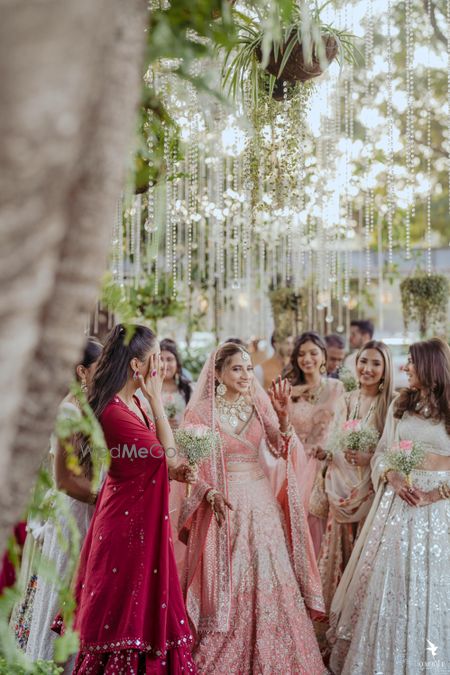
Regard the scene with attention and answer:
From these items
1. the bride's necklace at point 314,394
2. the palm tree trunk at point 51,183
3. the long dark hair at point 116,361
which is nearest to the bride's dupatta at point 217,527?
the long dark hair at point 116,361

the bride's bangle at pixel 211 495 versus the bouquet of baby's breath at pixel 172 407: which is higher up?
the bouquet of baby's breath at pixel 172 407

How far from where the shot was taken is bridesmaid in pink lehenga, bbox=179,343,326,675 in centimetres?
388

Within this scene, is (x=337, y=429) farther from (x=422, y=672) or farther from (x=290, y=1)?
(x=290, y=1)

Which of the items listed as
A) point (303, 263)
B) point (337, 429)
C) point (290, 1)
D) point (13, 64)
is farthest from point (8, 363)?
point (303, 263)

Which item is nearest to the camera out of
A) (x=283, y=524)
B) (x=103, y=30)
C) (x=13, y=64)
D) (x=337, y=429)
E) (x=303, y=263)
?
(x=13, y=64)

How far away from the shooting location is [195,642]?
3.91 meters

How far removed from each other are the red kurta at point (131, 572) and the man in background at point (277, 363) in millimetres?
4762

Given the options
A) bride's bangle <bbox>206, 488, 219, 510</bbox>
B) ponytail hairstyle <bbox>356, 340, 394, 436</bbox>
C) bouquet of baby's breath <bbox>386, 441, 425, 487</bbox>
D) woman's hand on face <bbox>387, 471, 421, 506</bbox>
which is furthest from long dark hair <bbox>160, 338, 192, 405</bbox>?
bouquet of baby's breath <bbox>386, 441, 425, 487</bbox>

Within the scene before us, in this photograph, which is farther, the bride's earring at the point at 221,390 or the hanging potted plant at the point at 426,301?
the hanging potted plant at the point at 426,301

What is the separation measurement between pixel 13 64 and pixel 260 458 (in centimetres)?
394

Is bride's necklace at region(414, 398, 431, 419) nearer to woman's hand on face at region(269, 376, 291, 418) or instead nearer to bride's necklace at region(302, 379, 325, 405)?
woman's hand on face at region(269, 376, 291, 418)

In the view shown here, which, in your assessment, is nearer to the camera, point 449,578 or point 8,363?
point 8,363

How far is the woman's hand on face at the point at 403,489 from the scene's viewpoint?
4.05 meters

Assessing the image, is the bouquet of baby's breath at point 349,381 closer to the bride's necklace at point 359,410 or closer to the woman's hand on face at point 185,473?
the bride's necklace at point 359,410
